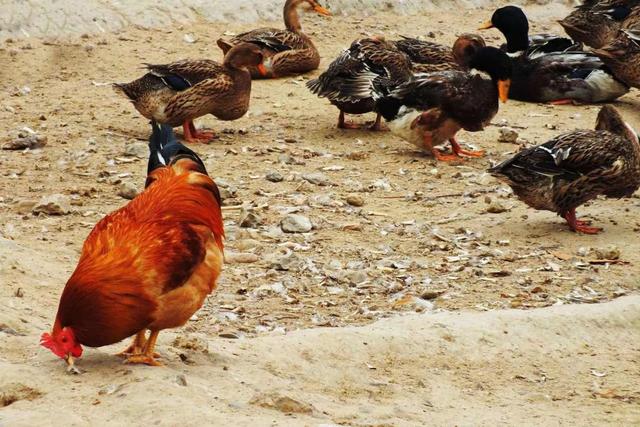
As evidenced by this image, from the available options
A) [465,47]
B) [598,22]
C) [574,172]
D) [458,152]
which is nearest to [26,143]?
[458,152]

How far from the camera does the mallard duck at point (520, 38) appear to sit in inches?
594

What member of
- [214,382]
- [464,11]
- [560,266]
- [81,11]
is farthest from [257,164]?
[464,11]

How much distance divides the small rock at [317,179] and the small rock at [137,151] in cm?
162

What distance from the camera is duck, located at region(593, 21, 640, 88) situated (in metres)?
14.4

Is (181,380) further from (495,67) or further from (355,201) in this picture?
(495,67)

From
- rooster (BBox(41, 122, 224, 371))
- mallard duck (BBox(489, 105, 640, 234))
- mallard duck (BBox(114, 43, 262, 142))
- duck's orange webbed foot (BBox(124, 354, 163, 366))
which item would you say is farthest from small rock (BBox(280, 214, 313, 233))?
duck's orange webbed foot (BBox(124, 354, 163, 366))

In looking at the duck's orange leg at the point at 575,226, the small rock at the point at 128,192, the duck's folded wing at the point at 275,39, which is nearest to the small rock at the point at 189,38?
the duck's folded wing at the point at 275,39

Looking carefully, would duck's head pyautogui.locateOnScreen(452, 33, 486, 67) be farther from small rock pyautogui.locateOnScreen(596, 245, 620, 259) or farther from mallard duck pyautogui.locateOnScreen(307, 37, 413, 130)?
small rock pyautogui.locateOnScreen(596, 245, 620, 259)

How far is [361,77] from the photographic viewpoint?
1288 centimetres

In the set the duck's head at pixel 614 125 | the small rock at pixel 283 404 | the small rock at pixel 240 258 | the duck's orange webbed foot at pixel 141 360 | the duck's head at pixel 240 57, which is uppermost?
the duck's head at pixel 614 125

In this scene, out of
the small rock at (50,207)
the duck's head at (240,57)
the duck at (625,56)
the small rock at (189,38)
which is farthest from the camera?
the small rock at (189,38)

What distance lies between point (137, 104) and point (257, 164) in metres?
1.58

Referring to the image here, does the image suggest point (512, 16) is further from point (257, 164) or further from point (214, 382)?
point (214, 382)

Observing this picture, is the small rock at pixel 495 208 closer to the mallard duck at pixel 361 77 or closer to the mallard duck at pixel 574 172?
the mallard duck at pixel 574 172
